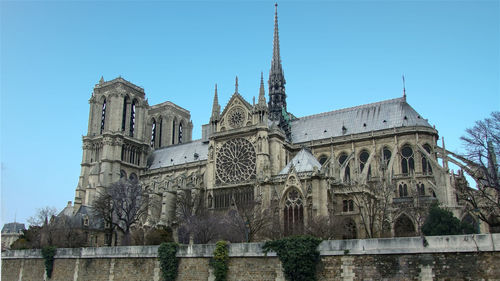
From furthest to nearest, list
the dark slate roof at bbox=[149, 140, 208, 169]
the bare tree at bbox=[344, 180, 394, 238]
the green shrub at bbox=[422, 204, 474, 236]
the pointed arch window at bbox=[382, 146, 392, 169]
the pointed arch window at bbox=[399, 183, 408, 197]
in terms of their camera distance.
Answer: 1. the dark slate roof at bbox=[149, 140, 208, 169]
2. the pointed arch window at bbox=[382, 146, 392, 169]
3. the pointed arch window at bbox=[399, 183, 408, 197]
4. the bare tree at bbox=[344, 180, 394, 238]
5. the green shrub at bbox=[422, 204, 474, 236]

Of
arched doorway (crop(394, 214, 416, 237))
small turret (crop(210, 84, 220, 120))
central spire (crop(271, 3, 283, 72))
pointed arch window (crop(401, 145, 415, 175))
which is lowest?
arched doorway (crop(394, 214, 416, 237))

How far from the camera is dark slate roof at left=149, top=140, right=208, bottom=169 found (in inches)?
2657

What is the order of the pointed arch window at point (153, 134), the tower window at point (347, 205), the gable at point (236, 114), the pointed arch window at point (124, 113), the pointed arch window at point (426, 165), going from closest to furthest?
the tower window at point (347, 205), the pointed arch window at point (426, 165), the gable at point (236, 114), the pointed arch window at point (124, 113), the pointed arch window at point (153, 134)

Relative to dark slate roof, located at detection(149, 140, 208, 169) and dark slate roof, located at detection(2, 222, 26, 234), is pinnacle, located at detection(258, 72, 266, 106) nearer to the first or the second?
dark slate roof, located at detection(149, 140, 208, 169)

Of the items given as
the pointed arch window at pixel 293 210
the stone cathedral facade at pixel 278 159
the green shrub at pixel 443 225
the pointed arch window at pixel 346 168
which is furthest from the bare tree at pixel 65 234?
the green shrub at pixel 443 225

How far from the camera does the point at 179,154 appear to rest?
70375 millimetres

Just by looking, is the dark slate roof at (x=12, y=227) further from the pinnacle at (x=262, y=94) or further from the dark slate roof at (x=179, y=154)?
the pinnacle at (x=262, y=94)

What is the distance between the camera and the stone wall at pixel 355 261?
64.9 ft

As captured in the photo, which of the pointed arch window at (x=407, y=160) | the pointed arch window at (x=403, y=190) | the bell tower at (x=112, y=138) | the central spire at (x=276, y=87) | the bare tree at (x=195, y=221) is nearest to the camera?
the bare tree at (x=195, y=221)

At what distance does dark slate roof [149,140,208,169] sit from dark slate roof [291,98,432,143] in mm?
14032

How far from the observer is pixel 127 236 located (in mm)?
48312

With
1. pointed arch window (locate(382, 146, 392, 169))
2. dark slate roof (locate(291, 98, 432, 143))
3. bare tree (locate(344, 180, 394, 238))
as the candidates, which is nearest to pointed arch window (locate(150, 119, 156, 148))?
dark slate roof (locate(291, 98, 432, 143))

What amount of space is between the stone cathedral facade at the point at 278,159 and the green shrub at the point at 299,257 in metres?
13.3

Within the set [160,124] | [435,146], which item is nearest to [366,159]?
[435,146]
